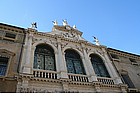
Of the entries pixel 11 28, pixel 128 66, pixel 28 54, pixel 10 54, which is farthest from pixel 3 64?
pixel 128 66

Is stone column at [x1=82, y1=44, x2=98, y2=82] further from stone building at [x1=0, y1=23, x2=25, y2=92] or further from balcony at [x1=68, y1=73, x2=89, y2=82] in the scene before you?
stone building at [x1=0, y1=23, x2=25, y2=92]

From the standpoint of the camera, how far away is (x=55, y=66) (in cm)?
966

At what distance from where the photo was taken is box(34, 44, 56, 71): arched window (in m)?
9.32

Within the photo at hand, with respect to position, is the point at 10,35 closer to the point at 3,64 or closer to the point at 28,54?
the point at 28,54

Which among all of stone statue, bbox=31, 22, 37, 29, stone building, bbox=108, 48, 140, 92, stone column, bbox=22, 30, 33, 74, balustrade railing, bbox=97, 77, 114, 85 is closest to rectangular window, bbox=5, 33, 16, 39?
stone column, bbox=22, 30, 33, 74

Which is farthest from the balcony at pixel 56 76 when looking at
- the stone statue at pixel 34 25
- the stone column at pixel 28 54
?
the stone statue at pixel 34 25

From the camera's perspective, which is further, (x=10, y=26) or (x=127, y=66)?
(x=127, y=66)

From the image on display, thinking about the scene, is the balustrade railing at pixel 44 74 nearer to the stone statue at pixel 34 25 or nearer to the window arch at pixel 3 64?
the window arch at pixel 3 64

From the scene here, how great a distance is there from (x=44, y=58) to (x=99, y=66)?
5.44m
